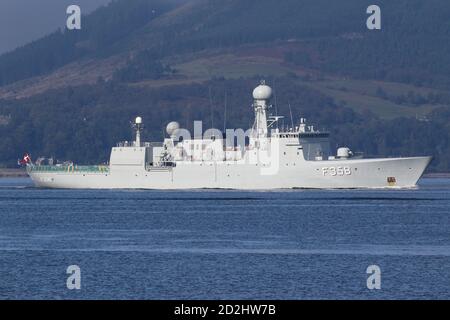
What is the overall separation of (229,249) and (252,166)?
→ 5786 centimetres

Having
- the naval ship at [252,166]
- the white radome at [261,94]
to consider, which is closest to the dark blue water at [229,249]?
the naval ship at [252,166]

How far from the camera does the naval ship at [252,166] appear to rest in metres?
113

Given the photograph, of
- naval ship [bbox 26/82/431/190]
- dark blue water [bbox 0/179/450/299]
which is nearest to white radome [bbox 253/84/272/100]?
naval ship [bbox 26/82/431/190]

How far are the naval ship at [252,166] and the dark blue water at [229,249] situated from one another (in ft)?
→ 35.4

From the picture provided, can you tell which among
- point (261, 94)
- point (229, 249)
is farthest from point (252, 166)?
point (229, 249)

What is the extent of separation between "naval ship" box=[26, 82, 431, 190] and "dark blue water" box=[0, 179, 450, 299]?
10786mm

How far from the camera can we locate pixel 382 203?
97.4 meters

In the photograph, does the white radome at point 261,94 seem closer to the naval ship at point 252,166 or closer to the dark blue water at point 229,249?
the naval ship at point 252,166

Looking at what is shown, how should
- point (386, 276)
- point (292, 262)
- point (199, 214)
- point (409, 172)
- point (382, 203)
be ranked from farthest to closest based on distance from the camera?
1. point (409, 172)
2. point (382, 203)
3. point (199, 214)
4. point (292, 262)
5. point (386, 276)

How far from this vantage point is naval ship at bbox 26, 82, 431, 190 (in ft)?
372

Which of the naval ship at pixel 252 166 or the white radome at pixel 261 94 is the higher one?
the white radome at pixel 261 94

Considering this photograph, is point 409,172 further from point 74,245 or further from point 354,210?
point 74,245

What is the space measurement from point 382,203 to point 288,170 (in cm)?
1854
